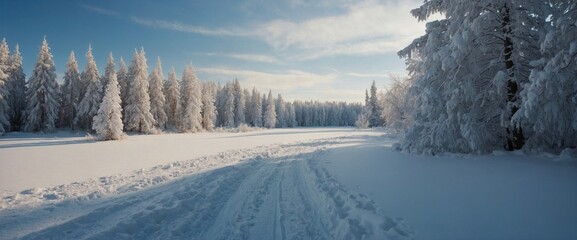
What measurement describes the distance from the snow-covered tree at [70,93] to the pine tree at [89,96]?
1385 mm

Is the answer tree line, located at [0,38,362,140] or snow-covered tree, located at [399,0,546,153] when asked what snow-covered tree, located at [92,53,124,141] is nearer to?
tree line, located at [0,38,362,140]

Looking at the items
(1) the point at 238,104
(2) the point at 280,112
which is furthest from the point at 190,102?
(2) the point at 280,112

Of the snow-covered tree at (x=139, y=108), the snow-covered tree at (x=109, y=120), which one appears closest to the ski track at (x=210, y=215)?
the snow-covered tree at (x=109, y=120)

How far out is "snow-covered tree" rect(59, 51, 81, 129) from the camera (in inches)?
1816

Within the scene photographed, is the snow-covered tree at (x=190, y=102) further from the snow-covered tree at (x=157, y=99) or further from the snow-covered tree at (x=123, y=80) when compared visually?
the snow-covered tree at (x=123, y=80)

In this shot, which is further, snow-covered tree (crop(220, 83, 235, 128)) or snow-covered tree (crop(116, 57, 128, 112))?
snow-covered tree (crop(220, 83, 235, 128))

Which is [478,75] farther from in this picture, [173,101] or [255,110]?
[255,110]

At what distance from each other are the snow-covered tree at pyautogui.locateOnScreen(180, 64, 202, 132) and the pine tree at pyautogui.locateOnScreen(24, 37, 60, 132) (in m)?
18.7

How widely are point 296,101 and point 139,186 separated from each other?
130464 mm

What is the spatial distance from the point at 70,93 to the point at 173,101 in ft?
52.2

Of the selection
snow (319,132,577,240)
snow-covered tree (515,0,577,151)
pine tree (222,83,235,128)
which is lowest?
snow (319,132,577,240)

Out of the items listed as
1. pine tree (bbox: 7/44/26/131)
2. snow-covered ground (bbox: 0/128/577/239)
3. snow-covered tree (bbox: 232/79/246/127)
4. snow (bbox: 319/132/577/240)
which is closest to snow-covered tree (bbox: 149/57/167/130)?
pine tree (bbox: 7/44/26/131)

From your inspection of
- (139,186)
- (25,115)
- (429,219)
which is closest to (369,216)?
(429,219)

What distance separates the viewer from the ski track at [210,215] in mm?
4879
